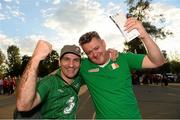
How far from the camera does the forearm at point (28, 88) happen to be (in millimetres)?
4156

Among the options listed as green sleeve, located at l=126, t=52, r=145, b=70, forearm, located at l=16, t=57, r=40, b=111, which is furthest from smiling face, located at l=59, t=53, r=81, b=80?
forearm, located at l=16, t=57, r=40, b=111

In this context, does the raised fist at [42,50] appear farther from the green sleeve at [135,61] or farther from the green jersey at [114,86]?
the green sleeve at [135,61]

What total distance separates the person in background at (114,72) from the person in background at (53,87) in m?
0.19

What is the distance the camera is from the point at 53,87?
4789mm

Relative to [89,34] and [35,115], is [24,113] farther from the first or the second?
[89,34]

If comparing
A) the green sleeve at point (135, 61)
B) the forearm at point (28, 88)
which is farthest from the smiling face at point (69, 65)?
the forearm at point (28, 88)

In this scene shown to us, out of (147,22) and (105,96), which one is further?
(147,22)

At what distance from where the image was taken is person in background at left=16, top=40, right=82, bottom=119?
418cm

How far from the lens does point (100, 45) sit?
5.31 meters

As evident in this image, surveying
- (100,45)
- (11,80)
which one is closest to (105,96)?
(100,45)

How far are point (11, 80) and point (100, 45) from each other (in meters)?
41.0

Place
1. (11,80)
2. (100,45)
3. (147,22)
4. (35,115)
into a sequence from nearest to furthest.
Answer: (35,115), (100,45), (11,80), (147,22)

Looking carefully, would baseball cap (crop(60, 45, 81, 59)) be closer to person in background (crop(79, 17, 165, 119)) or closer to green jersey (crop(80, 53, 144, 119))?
person in background (crop(79, 17, 165, 119))

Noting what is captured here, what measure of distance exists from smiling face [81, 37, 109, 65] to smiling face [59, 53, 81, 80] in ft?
0.69
